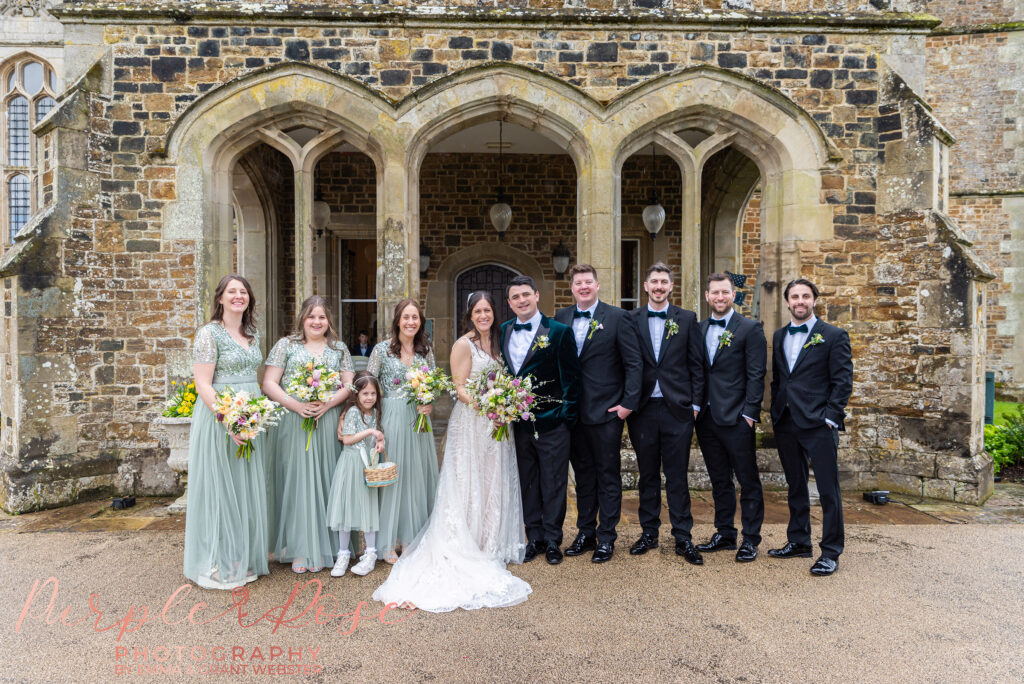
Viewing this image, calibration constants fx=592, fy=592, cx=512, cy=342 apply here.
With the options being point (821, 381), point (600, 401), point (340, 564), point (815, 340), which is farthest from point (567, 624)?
point (815, 340)

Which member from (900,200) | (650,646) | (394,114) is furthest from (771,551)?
(394,114)

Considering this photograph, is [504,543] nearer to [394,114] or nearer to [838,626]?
[838,626]

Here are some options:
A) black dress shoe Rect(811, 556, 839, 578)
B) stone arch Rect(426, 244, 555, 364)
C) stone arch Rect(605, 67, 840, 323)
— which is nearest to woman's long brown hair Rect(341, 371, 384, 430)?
black dress shoe Rect(811, 556, 839, 578)

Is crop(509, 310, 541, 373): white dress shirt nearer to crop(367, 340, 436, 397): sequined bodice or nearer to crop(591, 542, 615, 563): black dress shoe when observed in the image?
crop(367, 340, 436, 397): sequined bodice

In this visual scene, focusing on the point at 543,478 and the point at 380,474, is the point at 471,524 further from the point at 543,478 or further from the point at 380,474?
the point at 380,474

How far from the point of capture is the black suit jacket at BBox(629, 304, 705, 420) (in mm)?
3967

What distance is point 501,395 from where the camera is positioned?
3.74 metres

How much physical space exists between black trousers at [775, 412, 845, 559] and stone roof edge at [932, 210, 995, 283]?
299 centimetres

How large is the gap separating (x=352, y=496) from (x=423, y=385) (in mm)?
831

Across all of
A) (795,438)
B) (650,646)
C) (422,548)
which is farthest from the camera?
(795,438)

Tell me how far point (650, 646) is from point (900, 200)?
17.4 ft

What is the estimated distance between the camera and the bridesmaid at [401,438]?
3910mm

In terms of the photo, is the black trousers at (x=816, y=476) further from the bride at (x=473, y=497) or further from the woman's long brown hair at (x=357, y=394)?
the woman's long brown hair at (x=357, y=394)

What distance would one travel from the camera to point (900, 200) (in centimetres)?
595
